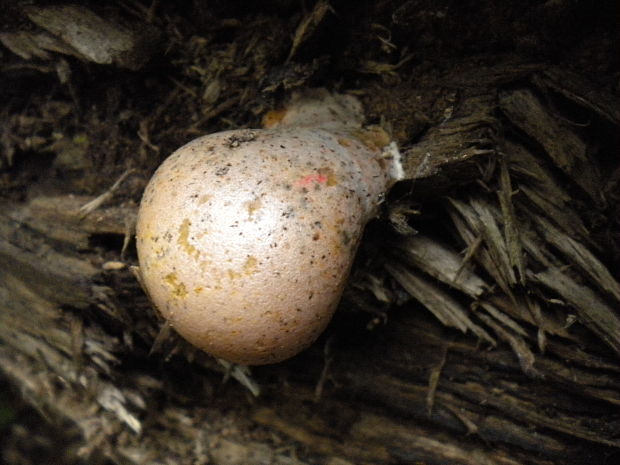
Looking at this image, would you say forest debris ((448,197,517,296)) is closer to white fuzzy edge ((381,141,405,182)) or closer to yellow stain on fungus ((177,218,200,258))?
white fuzzy edge ((381,141,405,182))

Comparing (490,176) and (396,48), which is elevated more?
(396,48)

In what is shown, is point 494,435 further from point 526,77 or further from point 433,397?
point 526,77

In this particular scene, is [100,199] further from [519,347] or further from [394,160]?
[519,347]

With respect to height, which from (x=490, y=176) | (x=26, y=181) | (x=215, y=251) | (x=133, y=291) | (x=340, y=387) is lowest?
(x=340, y=387)

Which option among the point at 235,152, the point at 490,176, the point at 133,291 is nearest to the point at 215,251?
the point at 235,152

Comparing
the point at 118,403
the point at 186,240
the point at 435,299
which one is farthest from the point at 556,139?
the point at 118,403

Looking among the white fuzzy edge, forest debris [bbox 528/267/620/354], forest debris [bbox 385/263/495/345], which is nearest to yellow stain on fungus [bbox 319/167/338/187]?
the white fuzzy edge
